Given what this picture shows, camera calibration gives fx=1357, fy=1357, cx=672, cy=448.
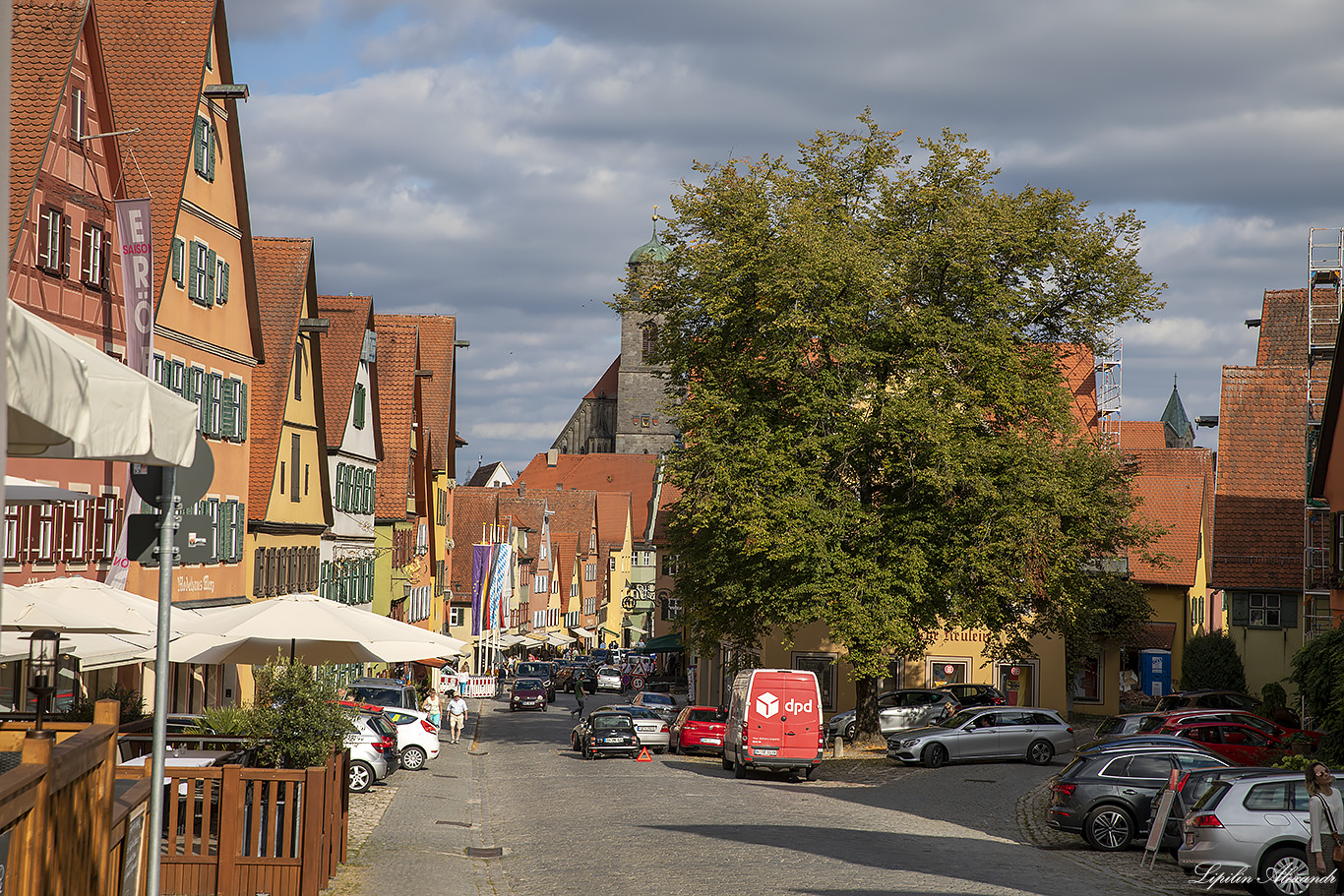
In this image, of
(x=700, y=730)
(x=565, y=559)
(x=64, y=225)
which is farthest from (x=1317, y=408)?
(x=565, y=559)

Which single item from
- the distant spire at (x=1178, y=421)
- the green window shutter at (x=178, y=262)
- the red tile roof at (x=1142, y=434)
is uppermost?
the distant spire at (x=1178, y=421)

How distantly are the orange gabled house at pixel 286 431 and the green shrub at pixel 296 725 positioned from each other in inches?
813

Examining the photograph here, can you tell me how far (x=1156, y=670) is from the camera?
175 feet

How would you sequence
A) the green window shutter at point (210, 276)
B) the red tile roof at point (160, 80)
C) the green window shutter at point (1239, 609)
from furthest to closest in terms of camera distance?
1. the green window shutter at point (1239, 609)
2. the green window shutter at point (210, 276)
3. the red tile roof at point (160, 80)

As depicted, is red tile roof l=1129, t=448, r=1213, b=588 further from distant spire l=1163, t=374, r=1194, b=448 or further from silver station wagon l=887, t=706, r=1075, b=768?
distant spire l=1163, t=374, r=1194, b=448

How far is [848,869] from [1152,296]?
23.1 meters

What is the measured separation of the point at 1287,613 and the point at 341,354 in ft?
108

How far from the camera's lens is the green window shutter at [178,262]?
2795cm

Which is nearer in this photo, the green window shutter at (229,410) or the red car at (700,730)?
the green window shutter at (229,410)

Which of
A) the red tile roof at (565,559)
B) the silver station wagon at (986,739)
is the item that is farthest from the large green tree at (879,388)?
the red tile roof at (565,559)

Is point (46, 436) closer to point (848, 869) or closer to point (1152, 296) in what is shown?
point (848, 869)

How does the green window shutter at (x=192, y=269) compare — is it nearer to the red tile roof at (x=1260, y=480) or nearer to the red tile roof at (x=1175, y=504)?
the red tile roof at (x=1260, y=480)

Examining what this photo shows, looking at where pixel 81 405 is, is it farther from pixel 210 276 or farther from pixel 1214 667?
pixel 1214 667

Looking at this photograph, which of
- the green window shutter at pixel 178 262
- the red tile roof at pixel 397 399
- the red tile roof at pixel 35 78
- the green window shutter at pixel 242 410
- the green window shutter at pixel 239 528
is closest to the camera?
the red tile roof at pixel 35 78
